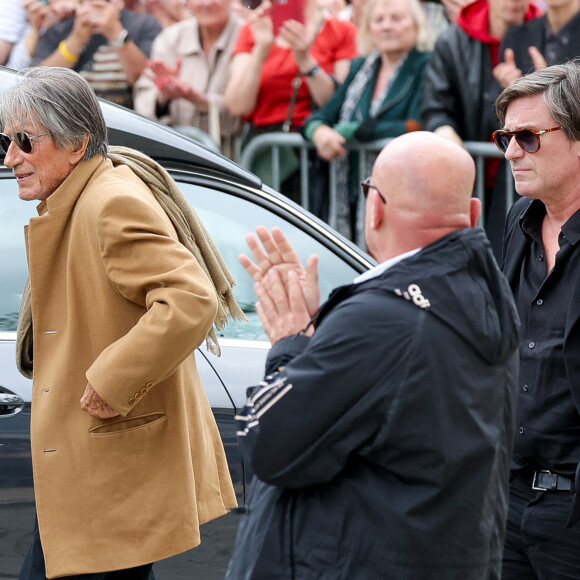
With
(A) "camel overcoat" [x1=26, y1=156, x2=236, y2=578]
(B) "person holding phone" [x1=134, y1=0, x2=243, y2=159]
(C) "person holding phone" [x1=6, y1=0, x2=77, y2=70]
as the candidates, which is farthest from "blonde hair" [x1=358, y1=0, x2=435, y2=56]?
(A) "camel overcoat" [x1=26, y1=156, x2=236, y2=578]

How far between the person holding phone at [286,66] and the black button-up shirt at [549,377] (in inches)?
148

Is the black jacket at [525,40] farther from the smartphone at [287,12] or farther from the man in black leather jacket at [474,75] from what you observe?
the smartphone at [287,12]

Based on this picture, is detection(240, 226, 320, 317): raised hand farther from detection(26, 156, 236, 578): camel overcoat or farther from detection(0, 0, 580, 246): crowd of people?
detection(0, 0, 580, 246): crowd of people

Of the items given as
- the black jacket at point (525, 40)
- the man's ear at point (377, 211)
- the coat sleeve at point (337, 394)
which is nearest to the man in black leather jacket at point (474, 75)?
the black jacket at point (525, 40)

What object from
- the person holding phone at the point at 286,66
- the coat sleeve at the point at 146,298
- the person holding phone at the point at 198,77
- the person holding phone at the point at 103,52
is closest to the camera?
the coat sleeve at the point at 146,298

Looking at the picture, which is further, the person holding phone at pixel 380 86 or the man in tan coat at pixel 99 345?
the person holding phone at pixel 380 86

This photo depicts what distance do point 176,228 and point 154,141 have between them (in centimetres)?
75

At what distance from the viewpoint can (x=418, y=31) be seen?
623 centimetres

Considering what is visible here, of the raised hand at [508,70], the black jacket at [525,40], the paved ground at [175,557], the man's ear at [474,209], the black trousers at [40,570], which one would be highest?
the man's ear at [474,209]

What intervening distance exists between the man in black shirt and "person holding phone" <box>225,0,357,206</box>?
3.55 meters

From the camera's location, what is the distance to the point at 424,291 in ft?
6.42

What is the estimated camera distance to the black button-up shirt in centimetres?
A: 271

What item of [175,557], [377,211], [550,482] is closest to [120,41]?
[175,557]

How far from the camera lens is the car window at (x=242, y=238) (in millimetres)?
3723
